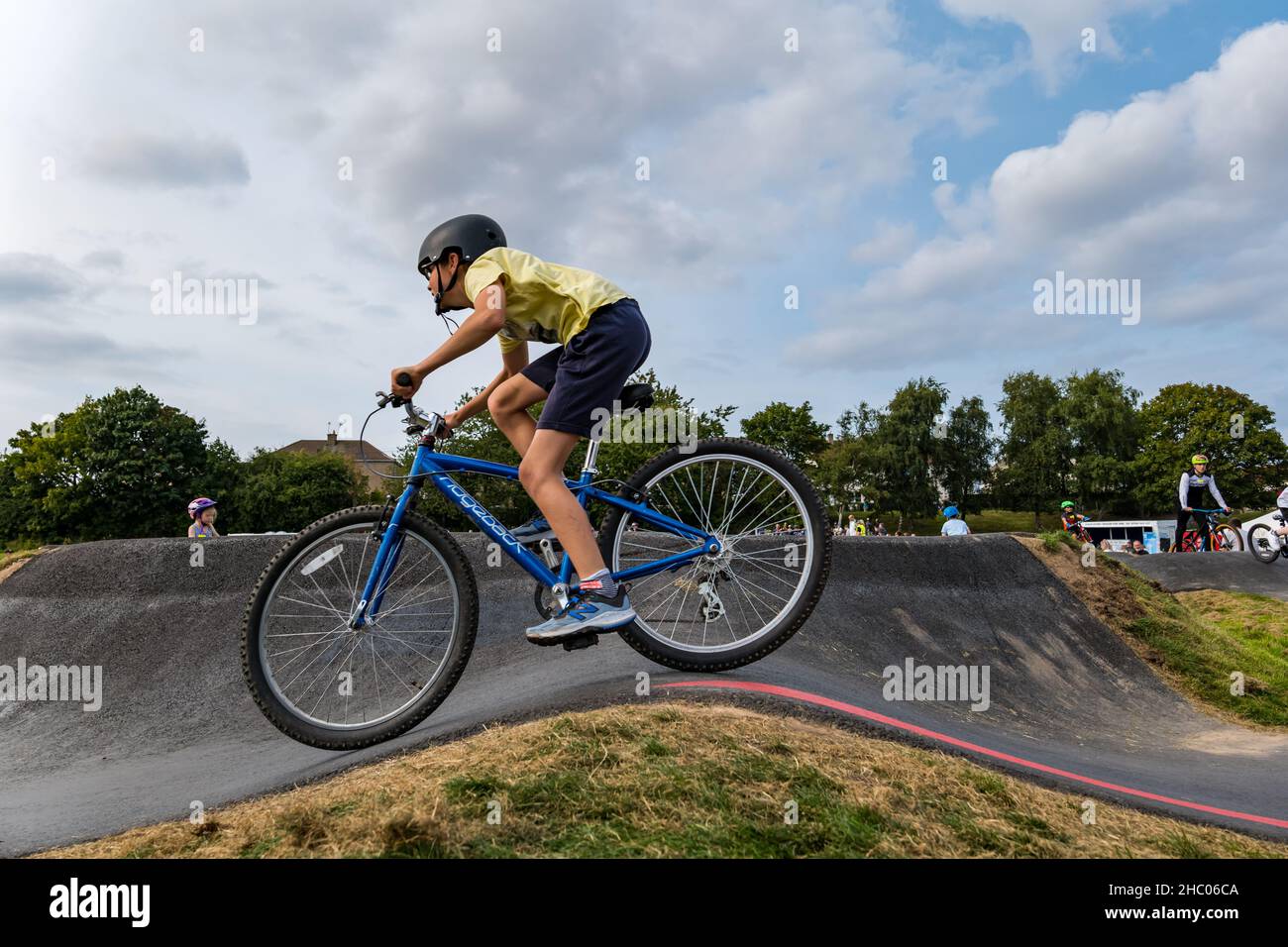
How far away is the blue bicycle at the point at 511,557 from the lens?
406 centimetres

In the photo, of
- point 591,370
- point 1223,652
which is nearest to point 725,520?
point 591,370

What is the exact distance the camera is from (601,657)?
570cm

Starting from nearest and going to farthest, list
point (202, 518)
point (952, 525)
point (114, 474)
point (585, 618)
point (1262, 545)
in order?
point (585, 618) < point (202, 518) < point (952, 525) < point (1262, 545) < point (114, 474)

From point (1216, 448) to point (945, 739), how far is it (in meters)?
75.2

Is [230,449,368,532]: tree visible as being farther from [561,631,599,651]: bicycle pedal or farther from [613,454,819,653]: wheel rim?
[561,631,599,651]: bicycle pedal

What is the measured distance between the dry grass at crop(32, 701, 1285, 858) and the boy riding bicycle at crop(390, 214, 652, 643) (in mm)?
580

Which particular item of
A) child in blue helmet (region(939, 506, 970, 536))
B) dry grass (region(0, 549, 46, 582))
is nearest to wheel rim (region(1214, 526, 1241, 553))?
child in blue helmet (region(939, 506, 970, 536))

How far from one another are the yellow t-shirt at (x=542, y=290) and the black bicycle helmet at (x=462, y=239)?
0.12 m

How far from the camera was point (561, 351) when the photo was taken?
4184mm

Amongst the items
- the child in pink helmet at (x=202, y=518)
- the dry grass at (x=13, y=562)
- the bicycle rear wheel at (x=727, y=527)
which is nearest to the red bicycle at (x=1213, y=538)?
the bicycle rear wheel at (x=727, y=527)

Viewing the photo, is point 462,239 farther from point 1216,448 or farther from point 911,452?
point 1216,448
